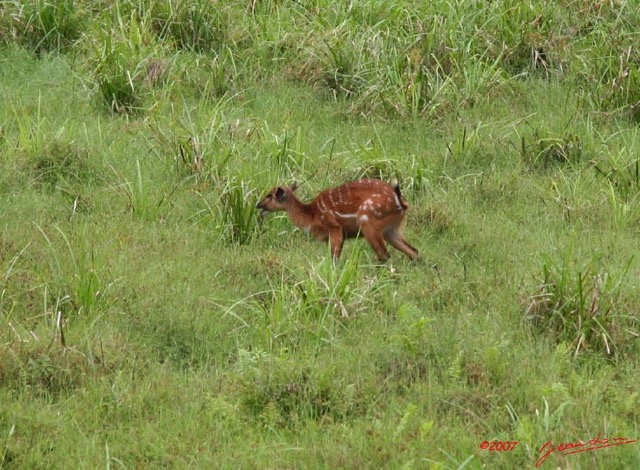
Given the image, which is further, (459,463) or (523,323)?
(523,323)

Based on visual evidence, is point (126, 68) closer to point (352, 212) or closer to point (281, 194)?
point (281, 194)

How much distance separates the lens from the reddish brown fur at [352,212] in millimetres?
9242

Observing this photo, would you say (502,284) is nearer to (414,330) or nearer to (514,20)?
(414,330)

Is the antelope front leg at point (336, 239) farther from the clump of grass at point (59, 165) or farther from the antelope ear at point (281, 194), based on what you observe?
the clump of grass at point (59, 165)

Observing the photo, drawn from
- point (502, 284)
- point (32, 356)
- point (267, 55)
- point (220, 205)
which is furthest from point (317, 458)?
point (267, 55)

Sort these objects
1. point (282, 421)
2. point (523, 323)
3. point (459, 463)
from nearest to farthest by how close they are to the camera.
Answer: point (459, 463)
point (282, 421)
point (523, 323)

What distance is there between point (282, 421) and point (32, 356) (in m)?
1.46

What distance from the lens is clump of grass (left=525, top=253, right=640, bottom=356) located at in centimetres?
759

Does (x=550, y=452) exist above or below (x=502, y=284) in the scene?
above

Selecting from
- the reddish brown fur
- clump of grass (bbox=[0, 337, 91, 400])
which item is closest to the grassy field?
clump of grass (bbox=[0, 337, 91, 400])

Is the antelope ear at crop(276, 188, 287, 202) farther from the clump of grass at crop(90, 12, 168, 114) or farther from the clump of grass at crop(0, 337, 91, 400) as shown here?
the clump of grass at crop(0, 337, 91, 400)

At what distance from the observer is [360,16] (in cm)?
1301

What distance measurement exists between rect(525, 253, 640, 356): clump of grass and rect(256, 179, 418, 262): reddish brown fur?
1.53 meters

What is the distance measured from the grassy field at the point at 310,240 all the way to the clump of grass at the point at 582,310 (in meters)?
0.02
